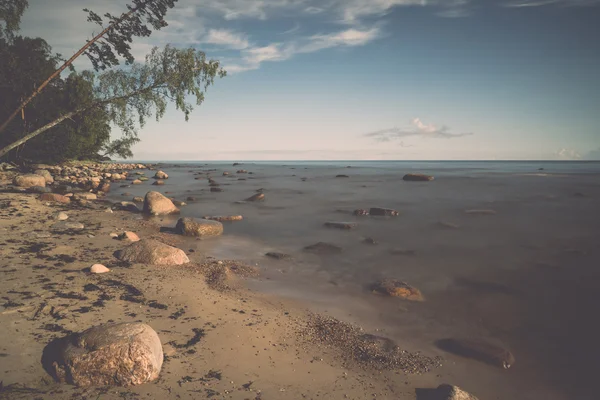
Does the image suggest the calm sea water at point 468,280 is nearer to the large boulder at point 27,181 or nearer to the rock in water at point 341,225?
the rock in water at point 341,225

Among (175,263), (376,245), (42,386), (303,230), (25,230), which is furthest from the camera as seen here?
(303,230)

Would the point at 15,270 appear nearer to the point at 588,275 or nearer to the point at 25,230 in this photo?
the point at 25,230

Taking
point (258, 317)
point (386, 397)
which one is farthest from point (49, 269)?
point (386, 397)

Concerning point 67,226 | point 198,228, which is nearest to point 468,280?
point 198,228

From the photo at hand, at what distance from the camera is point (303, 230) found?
1252 centimetres

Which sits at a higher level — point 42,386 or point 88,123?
point 88,123

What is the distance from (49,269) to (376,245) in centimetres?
905

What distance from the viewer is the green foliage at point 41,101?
11.1 metres

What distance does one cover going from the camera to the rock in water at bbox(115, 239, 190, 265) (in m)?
6.81

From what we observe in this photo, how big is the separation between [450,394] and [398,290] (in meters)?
3.19

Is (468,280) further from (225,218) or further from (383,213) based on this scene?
(225,218)

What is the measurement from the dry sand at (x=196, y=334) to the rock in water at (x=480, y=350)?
0.70 meters

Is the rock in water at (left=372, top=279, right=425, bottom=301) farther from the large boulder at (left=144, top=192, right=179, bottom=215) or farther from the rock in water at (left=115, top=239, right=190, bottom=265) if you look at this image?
the large boulder at (left=144, top=192, right=179, bottom=215)

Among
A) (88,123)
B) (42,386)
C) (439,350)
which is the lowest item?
(439,350)
